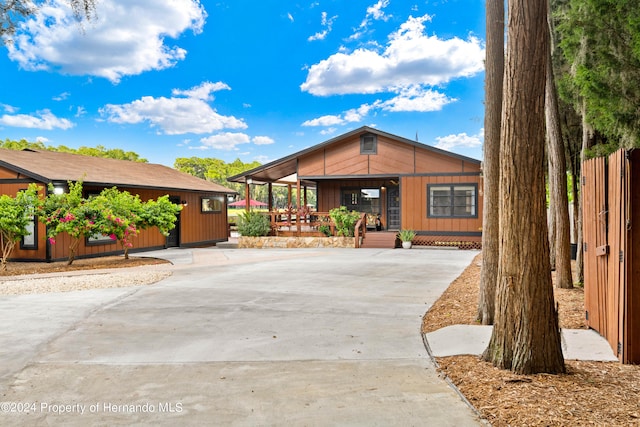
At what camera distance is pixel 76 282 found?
9289mm

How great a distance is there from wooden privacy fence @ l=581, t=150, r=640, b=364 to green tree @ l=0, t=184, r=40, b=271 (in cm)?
1251

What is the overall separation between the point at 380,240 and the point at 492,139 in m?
12.1

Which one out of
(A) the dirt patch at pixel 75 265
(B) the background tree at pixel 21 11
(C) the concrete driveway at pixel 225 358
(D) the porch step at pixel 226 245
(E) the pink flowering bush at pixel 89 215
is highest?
(B) the background tree at pixel 21 11

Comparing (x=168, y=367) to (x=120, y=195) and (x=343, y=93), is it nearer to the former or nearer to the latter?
(x=120, y=195)

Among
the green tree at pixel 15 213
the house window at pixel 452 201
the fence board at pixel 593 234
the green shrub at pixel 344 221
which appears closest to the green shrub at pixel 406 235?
the house window at pixel 452 201

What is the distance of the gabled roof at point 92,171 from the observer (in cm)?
1318

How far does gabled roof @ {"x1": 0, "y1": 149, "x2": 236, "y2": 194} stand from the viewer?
43.3 feet

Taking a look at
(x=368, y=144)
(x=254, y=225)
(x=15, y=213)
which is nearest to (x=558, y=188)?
(x=368, y=144)

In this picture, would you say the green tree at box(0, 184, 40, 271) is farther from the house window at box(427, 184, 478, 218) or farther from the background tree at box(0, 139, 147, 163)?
the background tree at box(0, 139, 147, 163)

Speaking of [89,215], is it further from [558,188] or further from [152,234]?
[558,188]

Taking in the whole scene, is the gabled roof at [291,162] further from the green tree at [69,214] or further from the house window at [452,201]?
the green tree at [69,214]

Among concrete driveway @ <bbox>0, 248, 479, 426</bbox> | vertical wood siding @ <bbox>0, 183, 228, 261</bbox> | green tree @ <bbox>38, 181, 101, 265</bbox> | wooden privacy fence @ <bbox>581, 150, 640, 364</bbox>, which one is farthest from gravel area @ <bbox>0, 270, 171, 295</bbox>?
wooden privacy fence @ <bbox>581, 150, 640, 364</bbox>

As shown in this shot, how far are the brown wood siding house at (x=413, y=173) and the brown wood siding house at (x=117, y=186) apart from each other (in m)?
2.59

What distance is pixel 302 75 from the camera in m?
48.5
